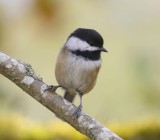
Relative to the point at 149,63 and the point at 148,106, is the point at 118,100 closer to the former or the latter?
the point at 148,106

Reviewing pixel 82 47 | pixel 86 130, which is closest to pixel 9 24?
pixel 82 47

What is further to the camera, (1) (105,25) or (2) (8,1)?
(1) (105,25)

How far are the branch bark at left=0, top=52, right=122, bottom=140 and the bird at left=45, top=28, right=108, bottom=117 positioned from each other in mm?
201

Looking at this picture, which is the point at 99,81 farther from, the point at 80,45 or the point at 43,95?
the point at 43,95

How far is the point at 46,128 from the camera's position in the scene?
128 inches

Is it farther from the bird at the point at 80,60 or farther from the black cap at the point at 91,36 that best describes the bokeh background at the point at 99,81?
the black cap at the point at 91,36

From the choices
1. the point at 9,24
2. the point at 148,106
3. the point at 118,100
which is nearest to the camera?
the point at 9,24

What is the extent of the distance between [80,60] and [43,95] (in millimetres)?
342

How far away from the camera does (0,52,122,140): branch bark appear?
2.24 metres

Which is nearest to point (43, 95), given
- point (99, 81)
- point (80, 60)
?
point (80, 60)

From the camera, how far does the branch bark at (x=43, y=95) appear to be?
224 cm

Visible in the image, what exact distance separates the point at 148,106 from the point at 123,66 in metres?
1.78

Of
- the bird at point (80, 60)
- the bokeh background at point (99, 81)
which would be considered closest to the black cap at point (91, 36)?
the bird at point (80, 60)

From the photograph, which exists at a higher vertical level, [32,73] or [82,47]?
[82,47]
